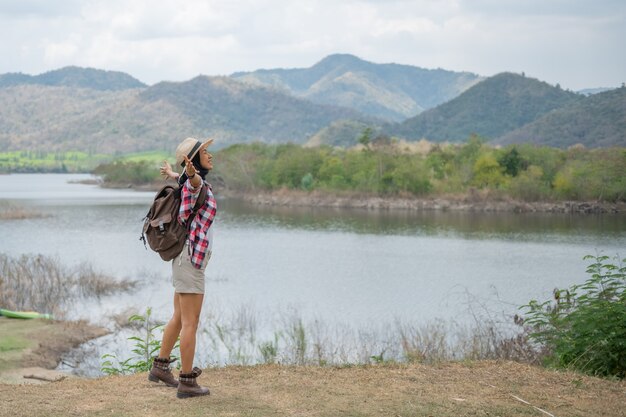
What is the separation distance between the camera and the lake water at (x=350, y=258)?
22.4 m

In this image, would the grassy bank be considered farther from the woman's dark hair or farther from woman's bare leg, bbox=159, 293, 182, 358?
the woman's dark hair

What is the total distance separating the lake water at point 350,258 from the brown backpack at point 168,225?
7.22 m

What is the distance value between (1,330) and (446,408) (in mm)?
12728

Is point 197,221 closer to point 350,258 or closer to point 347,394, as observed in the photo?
point 347,394

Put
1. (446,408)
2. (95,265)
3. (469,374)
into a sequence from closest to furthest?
(446,408) → (469,374) → (95,265)

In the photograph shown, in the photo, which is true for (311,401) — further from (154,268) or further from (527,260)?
(527,260)

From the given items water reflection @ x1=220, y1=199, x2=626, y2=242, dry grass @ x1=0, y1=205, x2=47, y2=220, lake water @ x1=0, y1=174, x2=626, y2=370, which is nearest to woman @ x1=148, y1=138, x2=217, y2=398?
lake water @ x1=0, y1=174, x2=626, y2=370

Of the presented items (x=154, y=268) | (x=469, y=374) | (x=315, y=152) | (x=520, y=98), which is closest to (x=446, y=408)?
(x=469, y=374)

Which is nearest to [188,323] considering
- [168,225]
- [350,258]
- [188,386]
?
[188,386]

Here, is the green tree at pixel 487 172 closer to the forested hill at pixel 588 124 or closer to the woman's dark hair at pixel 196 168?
the forested hill at pixel 588 124

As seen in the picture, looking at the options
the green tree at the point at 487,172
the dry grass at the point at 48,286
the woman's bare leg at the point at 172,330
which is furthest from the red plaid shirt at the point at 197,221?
the green tree at the point at 487,172

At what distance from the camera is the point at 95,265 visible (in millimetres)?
29562

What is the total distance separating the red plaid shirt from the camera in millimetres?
6160

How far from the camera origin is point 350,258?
33438 millimetres
